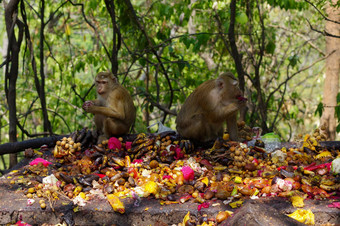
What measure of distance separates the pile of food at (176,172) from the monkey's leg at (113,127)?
0.50ft

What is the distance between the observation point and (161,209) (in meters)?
2.93

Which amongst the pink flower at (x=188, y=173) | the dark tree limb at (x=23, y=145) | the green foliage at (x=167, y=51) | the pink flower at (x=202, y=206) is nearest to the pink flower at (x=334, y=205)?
the pink flower at (x=202, y=206)

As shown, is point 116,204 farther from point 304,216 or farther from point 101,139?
point 101,139

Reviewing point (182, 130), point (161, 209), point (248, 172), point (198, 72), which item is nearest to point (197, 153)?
point (182, 130)

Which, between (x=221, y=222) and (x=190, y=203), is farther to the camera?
(x=190, y=203)

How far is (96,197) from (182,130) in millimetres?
1471

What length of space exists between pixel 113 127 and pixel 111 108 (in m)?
0.22

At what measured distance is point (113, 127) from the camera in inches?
176

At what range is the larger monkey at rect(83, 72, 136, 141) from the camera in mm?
4430

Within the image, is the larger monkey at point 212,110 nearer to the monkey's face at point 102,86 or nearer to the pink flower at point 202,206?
the monkey's face at point 102,86

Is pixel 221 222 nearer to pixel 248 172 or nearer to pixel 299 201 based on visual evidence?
pixel 299 201

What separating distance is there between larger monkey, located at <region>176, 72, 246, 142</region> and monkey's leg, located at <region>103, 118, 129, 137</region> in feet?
2.19

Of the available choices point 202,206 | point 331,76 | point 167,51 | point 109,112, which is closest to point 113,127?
point 109,112

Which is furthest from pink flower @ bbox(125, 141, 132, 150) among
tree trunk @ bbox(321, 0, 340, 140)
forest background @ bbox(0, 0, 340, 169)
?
tree trunk @ bbox(321, 0, 340, 140)
